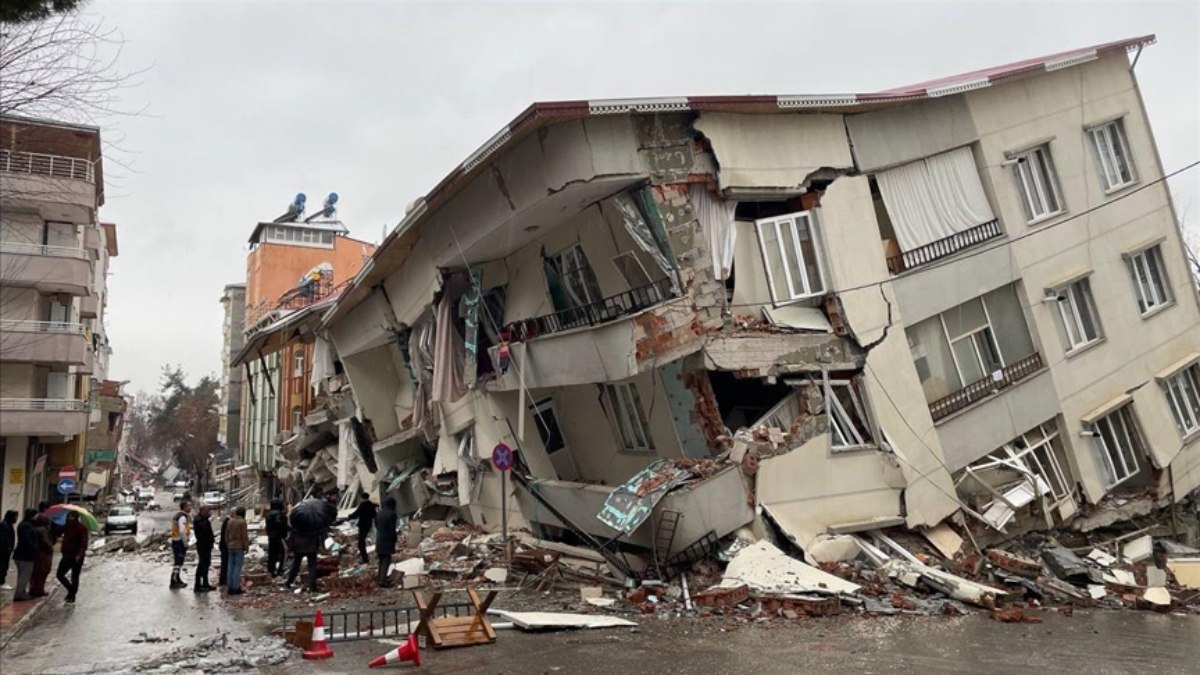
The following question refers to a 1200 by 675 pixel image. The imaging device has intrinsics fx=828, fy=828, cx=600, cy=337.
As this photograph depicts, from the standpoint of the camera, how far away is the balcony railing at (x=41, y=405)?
64.7ft

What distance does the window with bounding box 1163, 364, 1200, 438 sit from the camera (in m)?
16.8

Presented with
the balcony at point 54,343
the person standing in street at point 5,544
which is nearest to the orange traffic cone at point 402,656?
the person standing in street at point 5,544

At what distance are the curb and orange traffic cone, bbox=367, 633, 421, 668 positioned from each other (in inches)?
173

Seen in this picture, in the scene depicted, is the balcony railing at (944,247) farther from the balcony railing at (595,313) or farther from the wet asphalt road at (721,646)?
the wet asphalt road at (721,646)

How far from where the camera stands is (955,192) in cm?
1521

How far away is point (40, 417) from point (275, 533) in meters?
11.4

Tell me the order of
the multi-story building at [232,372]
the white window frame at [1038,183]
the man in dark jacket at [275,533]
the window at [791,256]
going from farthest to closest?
the multi-story building at [232,372]
the white window frame at [1038,183]
the man in dark jacket at [275,533]
the window at [791,256]

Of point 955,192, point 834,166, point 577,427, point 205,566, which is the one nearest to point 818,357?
point 834,166

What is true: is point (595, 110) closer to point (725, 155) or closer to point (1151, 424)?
point (725, 155)

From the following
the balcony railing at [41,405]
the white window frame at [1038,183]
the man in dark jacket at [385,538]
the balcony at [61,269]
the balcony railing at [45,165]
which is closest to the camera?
the man in dark jacket at [385,538]

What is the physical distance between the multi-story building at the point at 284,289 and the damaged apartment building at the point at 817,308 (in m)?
23.4

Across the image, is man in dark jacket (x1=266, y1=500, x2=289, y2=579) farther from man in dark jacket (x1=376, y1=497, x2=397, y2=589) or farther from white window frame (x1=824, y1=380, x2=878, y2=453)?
white window frame (x1=824, y1=380, x2=878, y2=453)

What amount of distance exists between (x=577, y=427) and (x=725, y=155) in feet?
22.8

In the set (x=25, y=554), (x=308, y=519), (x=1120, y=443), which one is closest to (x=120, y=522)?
(x=25, y=554)
